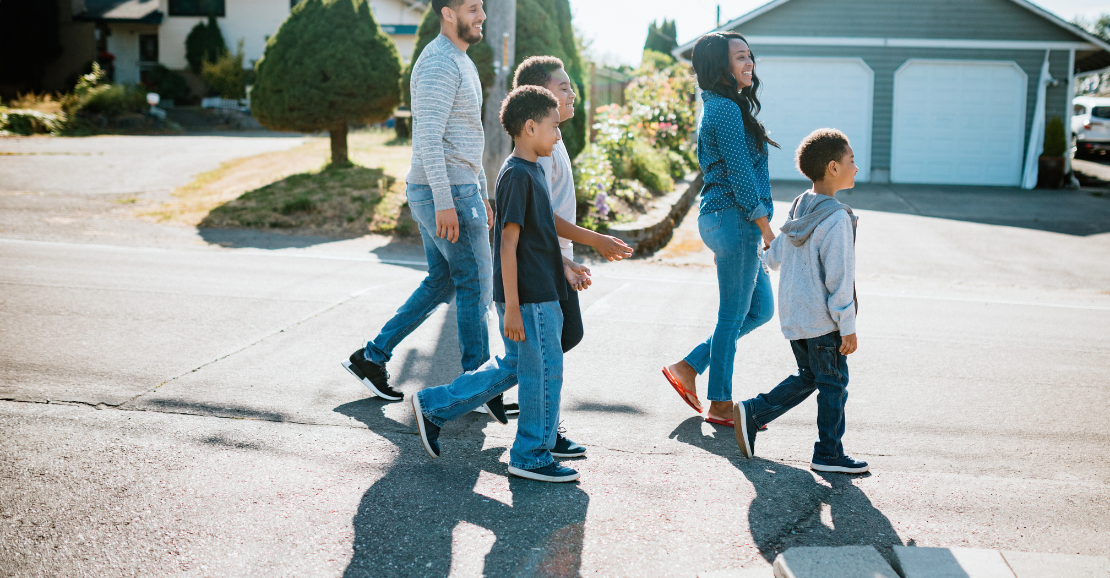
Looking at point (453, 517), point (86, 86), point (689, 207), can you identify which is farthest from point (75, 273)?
point (86, 86)

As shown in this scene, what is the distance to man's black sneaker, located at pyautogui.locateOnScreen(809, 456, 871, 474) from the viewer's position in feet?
11.7

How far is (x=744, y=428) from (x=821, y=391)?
36cm

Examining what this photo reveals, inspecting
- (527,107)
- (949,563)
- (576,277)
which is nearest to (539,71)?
(527,107)

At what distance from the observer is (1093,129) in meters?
24.0

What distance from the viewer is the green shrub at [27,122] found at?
20938 mm

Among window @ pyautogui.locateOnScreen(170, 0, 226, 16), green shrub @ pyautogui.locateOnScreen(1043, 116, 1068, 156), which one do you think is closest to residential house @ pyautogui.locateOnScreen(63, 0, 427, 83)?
window @ pyautogui.locateOnScreen(170, 0, 226, 16)

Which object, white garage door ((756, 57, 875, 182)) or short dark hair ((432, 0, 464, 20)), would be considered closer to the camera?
short dark hair ((432, 0, 464, 20))

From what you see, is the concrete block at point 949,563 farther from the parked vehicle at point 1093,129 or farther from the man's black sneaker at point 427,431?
the parked vehicle at point 1093,129

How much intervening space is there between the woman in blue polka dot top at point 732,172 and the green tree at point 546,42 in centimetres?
625

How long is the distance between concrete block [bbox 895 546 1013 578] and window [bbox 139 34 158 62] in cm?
3766

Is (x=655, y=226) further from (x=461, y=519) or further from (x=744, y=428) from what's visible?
(x=461, y=519)

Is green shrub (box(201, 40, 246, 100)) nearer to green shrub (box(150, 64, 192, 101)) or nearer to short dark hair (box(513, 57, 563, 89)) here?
green shrub (box(150, 64, 192, 101))

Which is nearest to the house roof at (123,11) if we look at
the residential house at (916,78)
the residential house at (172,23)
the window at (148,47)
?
the residential house at (172,23)

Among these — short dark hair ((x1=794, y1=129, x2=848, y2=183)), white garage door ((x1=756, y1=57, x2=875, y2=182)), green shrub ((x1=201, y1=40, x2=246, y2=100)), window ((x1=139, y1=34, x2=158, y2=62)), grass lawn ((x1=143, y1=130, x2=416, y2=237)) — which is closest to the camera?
short dark hair ((x1=794, y1=129, x2=848, y2=183))
